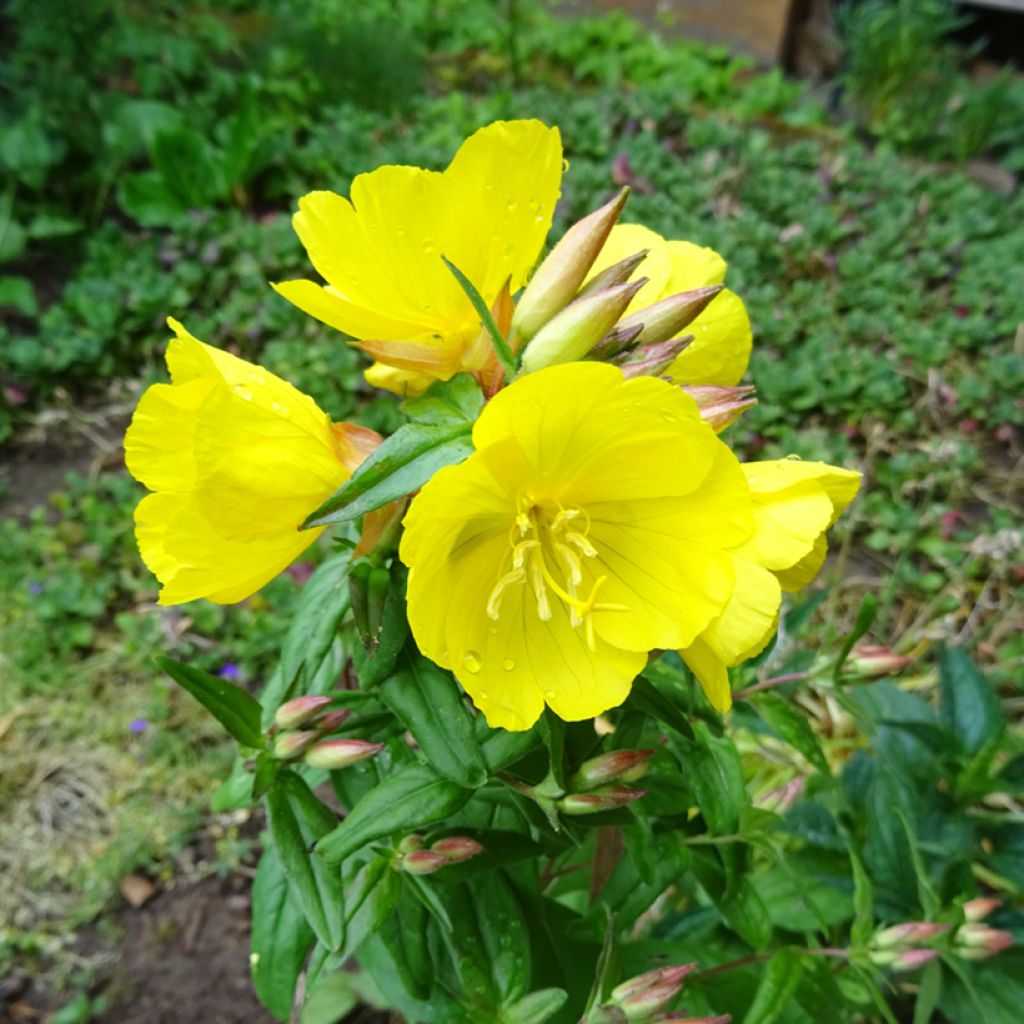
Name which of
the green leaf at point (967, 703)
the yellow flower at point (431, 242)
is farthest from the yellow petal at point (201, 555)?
the green leaf at point (967, 703)

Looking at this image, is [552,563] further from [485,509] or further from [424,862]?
[424,862]

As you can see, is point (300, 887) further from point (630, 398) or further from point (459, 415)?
point (630, 398)

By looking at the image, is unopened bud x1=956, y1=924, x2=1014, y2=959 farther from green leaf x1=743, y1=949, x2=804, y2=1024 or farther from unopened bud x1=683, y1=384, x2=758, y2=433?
unopened bud x1=683, y1=384, x2=758, y2=433

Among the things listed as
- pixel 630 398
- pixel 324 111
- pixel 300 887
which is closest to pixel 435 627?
pixel 630 398

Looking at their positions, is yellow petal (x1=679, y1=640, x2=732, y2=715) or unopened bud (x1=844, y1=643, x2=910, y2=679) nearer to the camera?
yellow petal (x1=679, y1=640, x2=732, y2=715)

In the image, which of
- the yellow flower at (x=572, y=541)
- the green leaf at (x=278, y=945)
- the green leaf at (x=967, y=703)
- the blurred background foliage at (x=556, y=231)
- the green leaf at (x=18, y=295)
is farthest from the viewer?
the green leaf at (x=18, y=295)

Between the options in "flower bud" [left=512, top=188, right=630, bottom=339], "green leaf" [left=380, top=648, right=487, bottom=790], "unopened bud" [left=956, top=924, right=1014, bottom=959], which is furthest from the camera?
"unopened bud" [left=956, top=924, right=1014, bottom=959]

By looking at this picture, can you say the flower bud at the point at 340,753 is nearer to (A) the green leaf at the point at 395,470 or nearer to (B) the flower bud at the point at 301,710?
(B) the flower bud at the point at 301,710

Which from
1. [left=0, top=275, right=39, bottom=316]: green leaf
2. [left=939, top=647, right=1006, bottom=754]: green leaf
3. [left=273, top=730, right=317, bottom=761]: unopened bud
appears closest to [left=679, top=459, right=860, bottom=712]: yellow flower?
[left=273, top=730, right=317, bottom=761]: unopened bud
